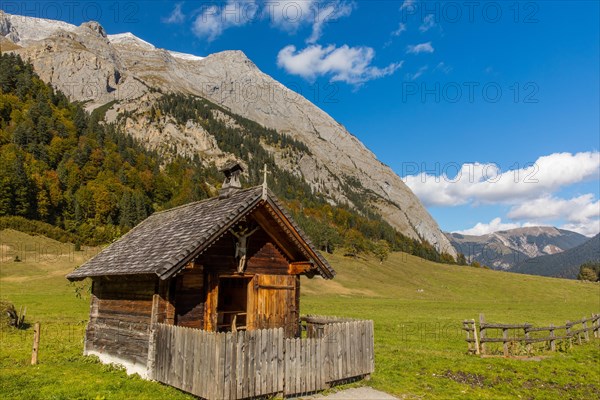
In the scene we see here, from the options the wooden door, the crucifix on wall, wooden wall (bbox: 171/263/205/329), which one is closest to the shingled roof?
the crucifix on wall

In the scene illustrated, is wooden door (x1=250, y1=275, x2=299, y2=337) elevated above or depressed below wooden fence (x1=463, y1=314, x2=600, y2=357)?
above

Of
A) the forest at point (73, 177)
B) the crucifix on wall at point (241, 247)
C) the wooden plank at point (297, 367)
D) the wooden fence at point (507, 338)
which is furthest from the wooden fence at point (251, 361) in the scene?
the forest at point (73, 177)

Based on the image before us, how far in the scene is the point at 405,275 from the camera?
390ft

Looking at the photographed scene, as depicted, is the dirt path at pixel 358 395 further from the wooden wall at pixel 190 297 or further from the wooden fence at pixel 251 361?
the wooden wall at pixel 190 297

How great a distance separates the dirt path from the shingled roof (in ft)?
16.8

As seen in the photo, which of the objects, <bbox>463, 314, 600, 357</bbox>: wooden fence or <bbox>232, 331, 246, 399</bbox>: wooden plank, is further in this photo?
<bbox>463, 314, 600, 357</bbox>: wooden fence

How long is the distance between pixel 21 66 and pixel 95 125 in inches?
1511

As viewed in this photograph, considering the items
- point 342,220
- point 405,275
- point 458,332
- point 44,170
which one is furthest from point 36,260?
point 342,220

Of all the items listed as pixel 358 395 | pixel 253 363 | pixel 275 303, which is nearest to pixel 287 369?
pixel 253 363

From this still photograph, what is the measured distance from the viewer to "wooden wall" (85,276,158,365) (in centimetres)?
1574

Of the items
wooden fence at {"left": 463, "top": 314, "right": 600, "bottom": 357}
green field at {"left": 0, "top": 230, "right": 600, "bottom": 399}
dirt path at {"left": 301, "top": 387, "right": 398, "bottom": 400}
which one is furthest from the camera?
wooden fence at {"left": 463, "top": 314, "right": 600, "bottom": 357}

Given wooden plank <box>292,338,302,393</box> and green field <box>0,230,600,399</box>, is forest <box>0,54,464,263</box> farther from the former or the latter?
wooden plank <box>292,338,302,393</box>

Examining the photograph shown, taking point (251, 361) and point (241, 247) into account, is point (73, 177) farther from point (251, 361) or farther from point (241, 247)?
point (251, 361)

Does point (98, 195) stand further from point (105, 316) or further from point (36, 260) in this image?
point (105, 316)
